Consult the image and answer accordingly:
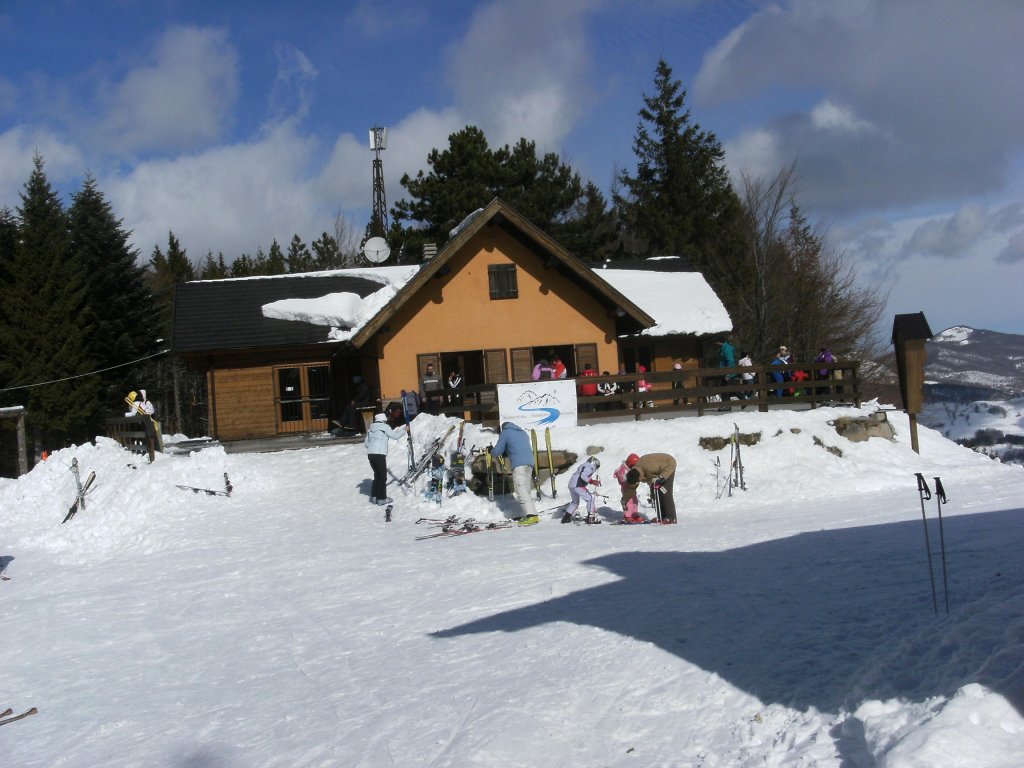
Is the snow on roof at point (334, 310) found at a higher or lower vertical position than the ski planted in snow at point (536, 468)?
higher

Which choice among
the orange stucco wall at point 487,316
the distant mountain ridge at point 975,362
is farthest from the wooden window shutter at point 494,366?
the distant mountain ridge at point 975,362

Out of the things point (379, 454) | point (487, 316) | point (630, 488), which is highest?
point (487, 316)

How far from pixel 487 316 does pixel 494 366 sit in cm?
137

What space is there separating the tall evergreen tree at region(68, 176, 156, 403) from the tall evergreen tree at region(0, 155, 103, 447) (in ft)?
4.38

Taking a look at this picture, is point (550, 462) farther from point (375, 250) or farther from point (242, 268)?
point (242, 268)

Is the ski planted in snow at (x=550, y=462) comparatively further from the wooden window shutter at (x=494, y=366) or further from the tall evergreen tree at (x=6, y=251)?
the tall evergreen tree at (x=6, y=251)

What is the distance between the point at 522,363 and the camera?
2588 cm

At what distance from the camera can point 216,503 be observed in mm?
18531

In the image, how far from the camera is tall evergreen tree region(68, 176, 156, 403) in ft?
126

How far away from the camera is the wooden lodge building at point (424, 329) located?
81.8 feet

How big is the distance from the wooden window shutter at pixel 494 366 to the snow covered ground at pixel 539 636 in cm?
855

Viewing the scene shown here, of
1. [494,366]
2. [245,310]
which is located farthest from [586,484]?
[245,310]

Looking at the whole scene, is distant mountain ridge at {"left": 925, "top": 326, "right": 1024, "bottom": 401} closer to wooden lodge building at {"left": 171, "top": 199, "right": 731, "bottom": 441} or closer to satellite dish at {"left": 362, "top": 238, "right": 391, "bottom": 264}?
satellite dish at {"left": 362, "top": 238, "right": 391, "bottom": 264}

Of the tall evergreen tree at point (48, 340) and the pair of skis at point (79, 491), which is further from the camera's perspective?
the tall evergreen tree at point (48, 340)
